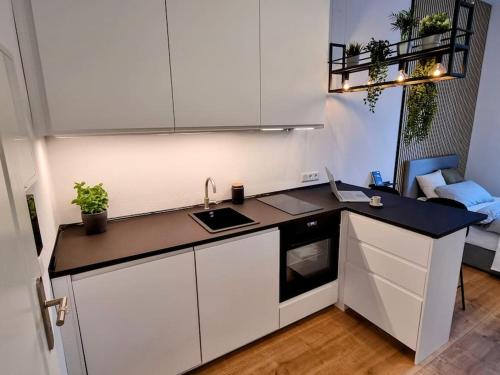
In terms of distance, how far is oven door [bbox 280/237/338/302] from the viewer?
2045 millimetres

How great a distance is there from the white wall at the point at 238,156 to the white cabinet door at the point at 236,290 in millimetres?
629

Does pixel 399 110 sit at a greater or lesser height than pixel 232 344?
greater

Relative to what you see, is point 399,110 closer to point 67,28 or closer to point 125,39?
point 125,39

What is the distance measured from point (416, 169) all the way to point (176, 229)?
124 inches

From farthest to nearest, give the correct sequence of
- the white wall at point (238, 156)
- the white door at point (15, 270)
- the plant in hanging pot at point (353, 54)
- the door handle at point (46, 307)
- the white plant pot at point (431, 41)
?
the plant in hanging pot at point (353, 54) < the white wall at point (238, 156) < the white plant pot at point (431, 41) < the door handle at point (46, 307) < the white door at point (15, 270)

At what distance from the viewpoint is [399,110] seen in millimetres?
3195

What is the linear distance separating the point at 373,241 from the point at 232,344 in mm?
1190

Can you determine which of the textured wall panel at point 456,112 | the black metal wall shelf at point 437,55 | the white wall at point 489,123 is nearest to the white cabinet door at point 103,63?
the black metal wall shelf at point 437,55

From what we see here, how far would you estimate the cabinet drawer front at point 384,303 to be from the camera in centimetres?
182

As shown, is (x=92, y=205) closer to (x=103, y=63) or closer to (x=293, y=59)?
(x=103, y=63)

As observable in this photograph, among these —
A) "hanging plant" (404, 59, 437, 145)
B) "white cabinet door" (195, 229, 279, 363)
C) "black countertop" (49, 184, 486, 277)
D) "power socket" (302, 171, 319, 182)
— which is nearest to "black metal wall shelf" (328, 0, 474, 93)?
"hanging plant" (404, 59, 437, 145)

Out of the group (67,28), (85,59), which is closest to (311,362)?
(85,59)

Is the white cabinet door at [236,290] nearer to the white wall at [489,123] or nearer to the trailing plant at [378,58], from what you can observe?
the trailing plant at [378,58]

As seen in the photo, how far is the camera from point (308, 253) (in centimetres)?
217
